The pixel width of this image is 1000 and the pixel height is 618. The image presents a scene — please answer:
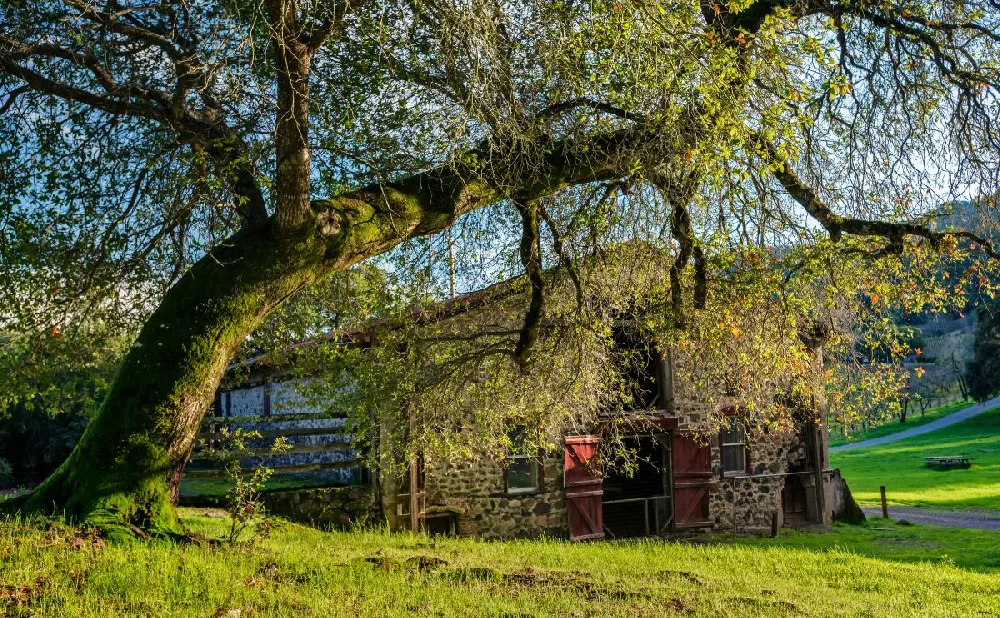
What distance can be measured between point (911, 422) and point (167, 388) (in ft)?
204

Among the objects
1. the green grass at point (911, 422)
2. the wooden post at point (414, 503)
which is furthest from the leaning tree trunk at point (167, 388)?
the green grass at point (911, 422)

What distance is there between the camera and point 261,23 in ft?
25.5


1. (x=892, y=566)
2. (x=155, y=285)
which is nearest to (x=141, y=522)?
(x=155, y=285)

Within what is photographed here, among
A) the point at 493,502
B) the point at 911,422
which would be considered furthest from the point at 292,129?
the point at 911,422

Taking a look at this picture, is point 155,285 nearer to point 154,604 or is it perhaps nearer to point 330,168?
point 330,168

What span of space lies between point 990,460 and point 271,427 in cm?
3514

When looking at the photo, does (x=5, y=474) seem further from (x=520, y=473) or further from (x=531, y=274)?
(x=531, y=274)

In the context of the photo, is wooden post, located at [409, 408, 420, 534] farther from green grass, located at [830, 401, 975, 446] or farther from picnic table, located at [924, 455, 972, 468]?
green grass, located at [830, 401, 975, 446]

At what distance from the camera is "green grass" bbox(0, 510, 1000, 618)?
5363mm

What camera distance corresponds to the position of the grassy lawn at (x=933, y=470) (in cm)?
2858

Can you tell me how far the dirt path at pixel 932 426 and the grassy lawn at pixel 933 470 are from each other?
63.7 inches

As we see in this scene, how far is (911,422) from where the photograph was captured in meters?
58.4

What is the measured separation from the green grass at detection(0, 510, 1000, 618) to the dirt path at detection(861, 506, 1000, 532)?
11.3 metres

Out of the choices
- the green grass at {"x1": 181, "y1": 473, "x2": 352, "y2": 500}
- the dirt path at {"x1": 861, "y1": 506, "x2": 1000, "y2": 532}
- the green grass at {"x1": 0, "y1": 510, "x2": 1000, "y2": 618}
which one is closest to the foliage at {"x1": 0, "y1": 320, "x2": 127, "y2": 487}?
the green grass at {"x1": 0, "y1": 510, "x2": 1000, "y2": 618}
